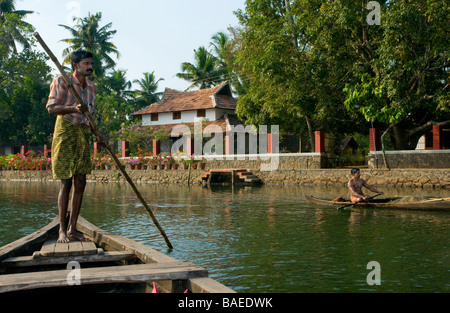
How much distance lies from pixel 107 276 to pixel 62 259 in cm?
107

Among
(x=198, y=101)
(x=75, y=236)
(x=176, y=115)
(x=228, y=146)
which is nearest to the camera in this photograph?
(x=75, y=236)

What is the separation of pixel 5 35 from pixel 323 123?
30.1m

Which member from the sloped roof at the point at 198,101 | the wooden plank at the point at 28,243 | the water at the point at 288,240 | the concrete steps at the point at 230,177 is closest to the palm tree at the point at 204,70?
the sloped roof at the point at 198,101

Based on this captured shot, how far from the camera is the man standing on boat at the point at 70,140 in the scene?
Answer: 5047 mm

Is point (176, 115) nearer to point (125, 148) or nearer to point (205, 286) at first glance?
point (125, 148)


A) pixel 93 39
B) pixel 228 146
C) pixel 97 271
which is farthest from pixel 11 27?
pixel 97 271

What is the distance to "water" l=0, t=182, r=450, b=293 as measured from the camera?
5188 millimetres

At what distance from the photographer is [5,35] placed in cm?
3922

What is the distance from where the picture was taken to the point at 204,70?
133ft

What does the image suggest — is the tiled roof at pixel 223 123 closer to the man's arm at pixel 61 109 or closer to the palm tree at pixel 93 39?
the palm tree at pixel 93 39

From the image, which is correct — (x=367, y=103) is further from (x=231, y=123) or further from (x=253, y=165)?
(x=231, y=123)

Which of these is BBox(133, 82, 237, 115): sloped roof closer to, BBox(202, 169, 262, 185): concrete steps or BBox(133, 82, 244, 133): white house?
BBox(133, 82, 244, 133): white house

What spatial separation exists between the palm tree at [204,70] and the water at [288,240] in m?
28.4
